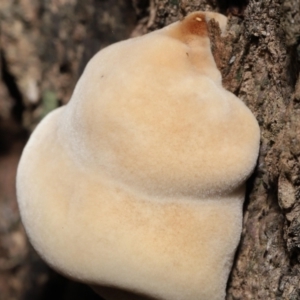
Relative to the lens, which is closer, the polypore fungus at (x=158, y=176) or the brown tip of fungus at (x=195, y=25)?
the polypore fungus at (x=158, y=176)

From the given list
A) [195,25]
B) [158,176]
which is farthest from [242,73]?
[158,176]

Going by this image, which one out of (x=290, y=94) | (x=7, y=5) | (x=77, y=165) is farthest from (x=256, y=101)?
(x=7, y=5)

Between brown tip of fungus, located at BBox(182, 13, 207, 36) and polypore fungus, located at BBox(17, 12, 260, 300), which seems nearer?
polypore fungus, located at BBox(17, 12, 260, 300)

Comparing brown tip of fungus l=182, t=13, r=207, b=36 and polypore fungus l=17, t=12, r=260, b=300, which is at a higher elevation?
brown tip of fungus l=182, t=13, r=207, b=36

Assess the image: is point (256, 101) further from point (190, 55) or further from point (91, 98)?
point (91, 98)

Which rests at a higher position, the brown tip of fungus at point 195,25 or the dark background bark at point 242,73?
the brown tip of fungus at point 195,25
